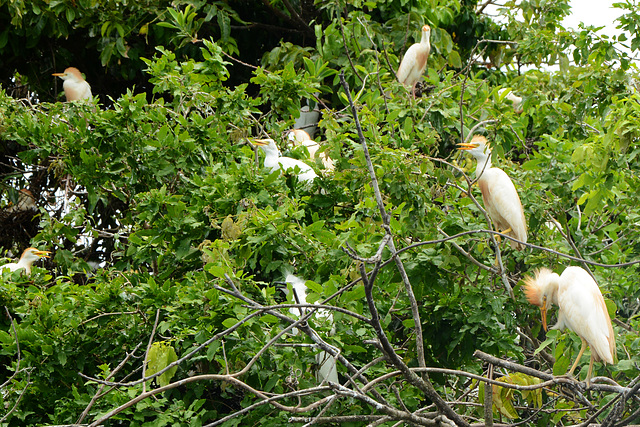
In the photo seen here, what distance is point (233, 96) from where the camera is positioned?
328cm

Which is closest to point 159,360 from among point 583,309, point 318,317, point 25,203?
point 318,317

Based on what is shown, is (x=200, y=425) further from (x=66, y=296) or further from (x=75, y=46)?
(x=75, y=46)

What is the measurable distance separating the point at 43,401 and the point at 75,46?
11.7 ft

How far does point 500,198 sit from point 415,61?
207cm

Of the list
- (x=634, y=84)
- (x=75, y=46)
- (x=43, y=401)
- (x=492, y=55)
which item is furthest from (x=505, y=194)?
(x=75, y=46)

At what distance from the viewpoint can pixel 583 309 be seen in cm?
237

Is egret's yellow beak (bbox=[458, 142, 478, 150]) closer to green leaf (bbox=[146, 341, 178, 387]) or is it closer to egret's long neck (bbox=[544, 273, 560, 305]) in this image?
egret's long neck (bbox=[544, 273, 560, 305])

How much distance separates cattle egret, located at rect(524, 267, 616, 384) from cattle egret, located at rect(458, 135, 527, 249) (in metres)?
0.42

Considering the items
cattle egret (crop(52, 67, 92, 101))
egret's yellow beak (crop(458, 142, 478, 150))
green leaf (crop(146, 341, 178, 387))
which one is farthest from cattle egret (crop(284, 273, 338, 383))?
cattle egret (crop(52, 67, 92, 101))

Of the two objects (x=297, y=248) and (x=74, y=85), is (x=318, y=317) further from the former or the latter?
(x=74, y=85)

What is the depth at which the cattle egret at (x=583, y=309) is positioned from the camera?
234cm

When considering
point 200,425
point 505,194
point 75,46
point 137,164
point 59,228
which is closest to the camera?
point 200,425

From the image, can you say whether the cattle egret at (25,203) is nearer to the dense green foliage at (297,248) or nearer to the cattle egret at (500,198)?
the dense green foliage at (297,248)

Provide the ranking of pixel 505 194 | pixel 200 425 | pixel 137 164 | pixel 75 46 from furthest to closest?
pixel 75 46, pixel 137 164, pixel 505 194, pixel 200 425
